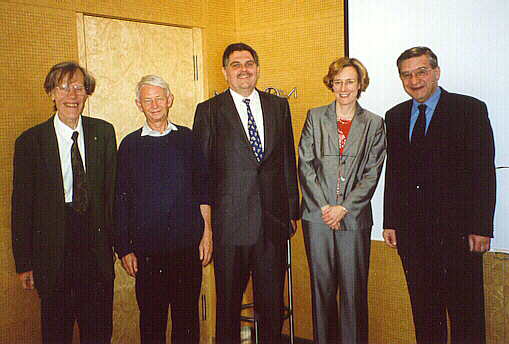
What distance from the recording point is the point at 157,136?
283cm

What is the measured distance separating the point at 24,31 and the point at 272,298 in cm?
205

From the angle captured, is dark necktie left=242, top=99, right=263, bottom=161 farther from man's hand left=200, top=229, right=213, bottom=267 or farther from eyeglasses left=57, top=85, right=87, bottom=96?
eyeglasses left=57, top=85, right=87, bottom=96

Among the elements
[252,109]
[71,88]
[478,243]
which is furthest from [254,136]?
[478,243]

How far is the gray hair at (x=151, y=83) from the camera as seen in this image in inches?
113

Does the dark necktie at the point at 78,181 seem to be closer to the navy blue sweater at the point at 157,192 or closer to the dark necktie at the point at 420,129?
Result: the navy blue sweater at the point at 157,192

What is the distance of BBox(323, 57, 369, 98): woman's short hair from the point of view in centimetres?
295

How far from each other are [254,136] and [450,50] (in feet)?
Result: 3.96

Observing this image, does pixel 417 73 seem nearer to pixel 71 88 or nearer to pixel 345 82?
pixel 345 82

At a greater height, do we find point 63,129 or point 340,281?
point 63,129

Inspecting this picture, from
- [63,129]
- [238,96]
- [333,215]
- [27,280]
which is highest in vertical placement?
[238,96]

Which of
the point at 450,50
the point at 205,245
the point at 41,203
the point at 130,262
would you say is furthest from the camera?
the point at 205,245

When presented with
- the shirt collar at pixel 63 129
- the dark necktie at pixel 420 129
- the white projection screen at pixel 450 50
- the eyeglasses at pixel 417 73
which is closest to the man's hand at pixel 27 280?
the shirt collar at pixel 63 129

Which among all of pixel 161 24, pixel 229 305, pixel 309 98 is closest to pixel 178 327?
pixel 229 305

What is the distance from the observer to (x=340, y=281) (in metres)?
2.94
